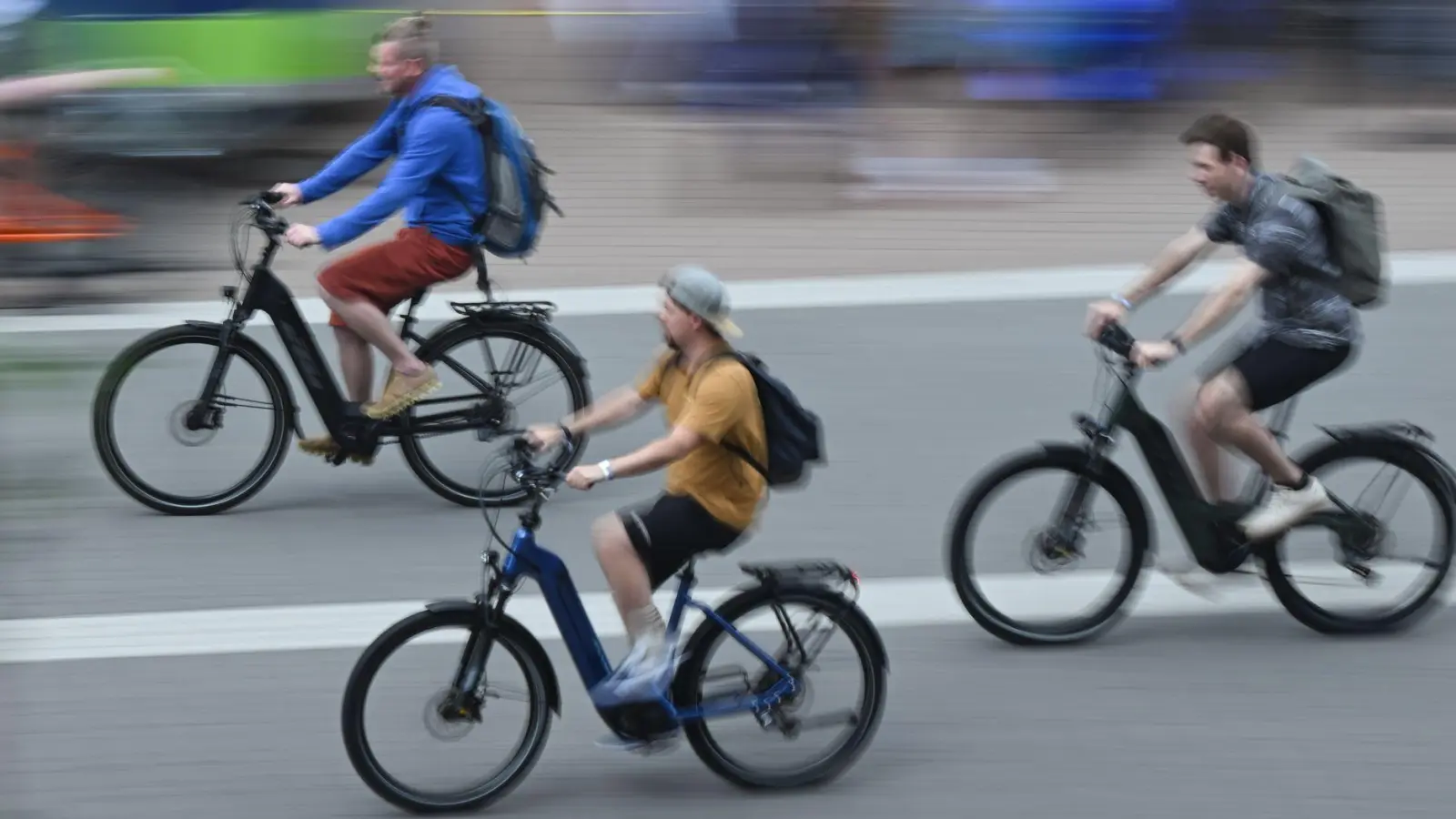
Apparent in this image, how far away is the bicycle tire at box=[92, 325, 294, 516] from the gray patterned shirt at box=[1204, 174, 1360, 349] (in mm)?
3761

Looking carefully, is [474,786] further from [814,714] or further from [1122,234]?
[1122,234]

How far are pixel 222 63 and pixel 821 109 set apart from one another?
15.1 feet

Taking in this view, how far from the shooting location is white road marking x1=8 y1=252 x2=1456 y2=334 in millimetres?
11047

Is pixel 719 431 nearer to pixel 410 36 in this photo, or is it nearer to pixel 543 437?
pixel 543 437

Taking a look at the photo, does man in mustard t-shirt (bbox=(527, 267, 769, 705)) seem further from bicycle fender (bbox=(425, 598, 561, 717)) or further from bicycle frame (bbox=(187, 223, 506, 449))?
bicycle frame (bbox=(187, 223, 506, 449))

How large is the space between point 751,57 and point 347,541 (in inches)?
354

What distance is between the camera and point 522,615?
22.4 ft

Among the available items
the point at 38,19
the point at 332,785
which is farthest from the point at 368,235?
the point at 38,19

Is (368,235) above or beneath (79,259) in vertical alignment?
beneath

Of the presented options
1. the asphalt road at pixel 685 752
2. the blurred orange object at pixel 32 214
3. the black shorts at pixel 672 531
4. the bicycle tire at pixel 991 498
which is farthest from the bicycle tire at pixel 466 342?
the blurred orange object at pixel 32 214

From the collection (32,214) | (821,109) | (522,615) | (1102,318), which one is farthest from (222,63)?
(32,214)

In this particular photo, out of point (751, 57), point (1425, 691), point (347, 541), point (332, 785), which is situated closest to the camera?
point (332, 785)

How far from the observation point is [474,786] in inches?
211

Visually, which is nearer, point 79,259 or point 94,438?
point 79,259
